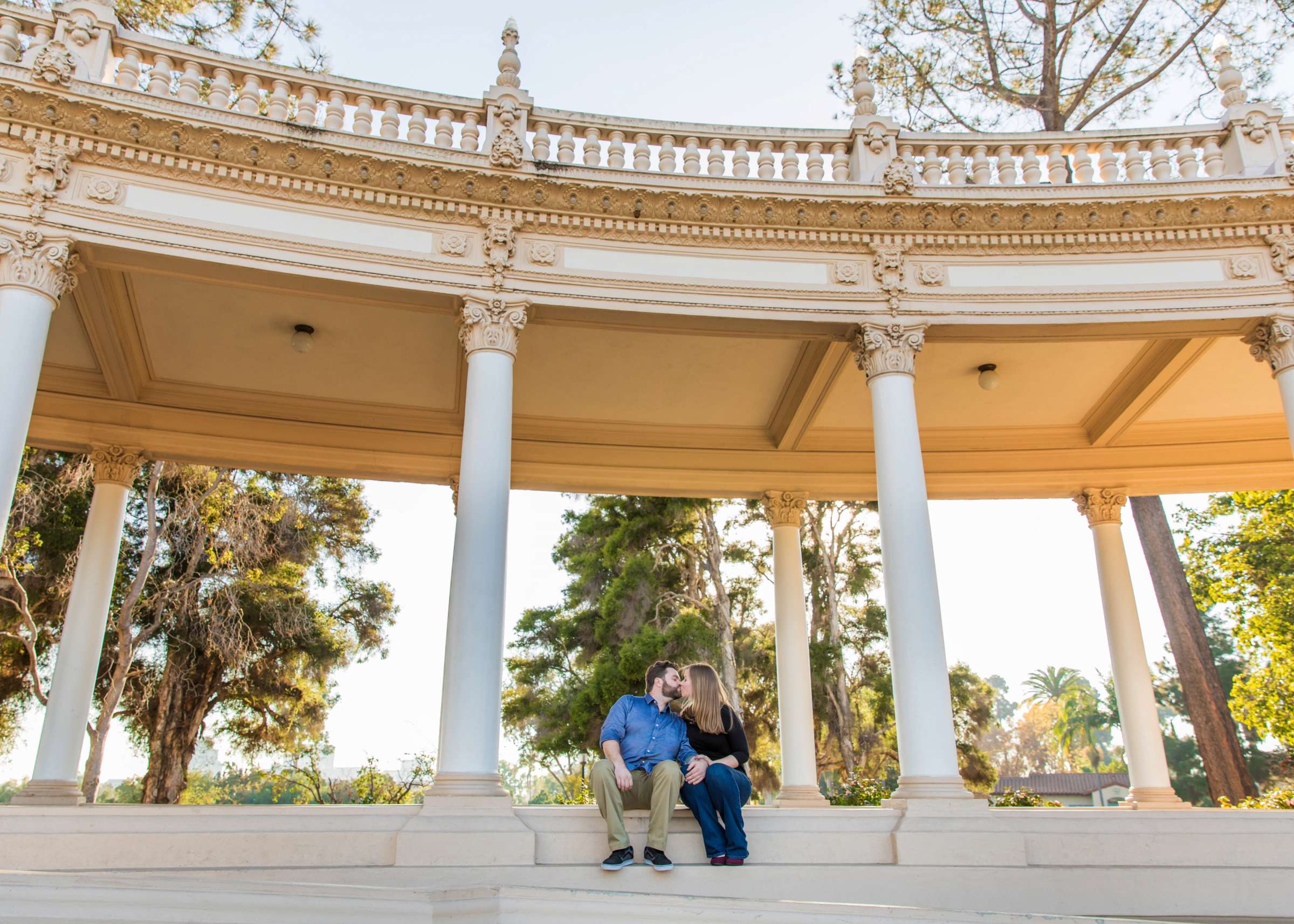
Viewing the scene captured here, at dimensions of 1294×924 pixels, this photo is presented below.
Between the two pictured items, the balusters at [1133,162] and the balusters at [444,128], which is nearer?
the balusters at [444,128]

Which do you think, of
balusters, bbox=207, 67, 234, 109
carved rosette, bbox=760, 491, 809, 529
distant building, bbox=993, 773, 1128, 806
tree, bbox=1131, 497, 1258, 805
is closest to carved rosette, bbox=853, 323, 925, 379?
carved rosette, bbox=760, 491, 809, 529

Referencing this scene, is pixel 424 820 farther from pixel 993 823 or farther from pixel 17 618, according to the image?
pixel 17 618

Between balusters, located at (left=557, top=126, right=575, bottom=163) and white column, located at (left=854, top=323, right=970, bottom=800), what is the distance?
3.99 metres

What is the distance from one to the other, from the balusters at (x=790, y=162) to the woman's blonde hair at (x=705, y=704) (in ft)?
20.5

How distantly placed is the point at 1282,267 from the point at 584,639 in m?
21.5

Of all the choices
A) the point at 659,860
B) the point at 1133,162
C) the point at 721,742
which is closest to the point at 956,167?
the point at 1133,162

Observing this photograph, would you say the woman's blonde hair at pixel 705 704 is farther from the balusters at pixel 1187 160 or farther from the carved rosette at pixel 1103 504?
the carved rosette at pixel 1103 504

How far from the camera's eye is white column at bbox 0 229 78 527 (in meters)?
8.52

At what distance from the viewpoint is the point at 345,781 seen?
2277cm

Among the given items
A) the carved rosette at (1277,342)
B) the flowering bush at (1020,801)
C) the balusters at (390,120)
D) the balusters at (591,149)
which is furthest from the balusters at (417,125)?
the flowering bush at (1020,801)

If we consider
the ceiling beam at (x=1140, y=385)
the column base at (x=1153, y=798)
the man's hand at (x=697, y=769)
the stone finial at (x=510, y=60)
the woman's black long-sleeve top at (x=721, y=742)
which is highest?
the stone finial at (x=510, y=60)

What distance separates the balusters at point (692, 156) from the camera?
11406 mm

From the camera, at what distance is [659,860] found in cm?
711

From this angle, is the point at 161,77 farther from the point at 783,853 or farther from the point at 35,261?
the point at 783,853
